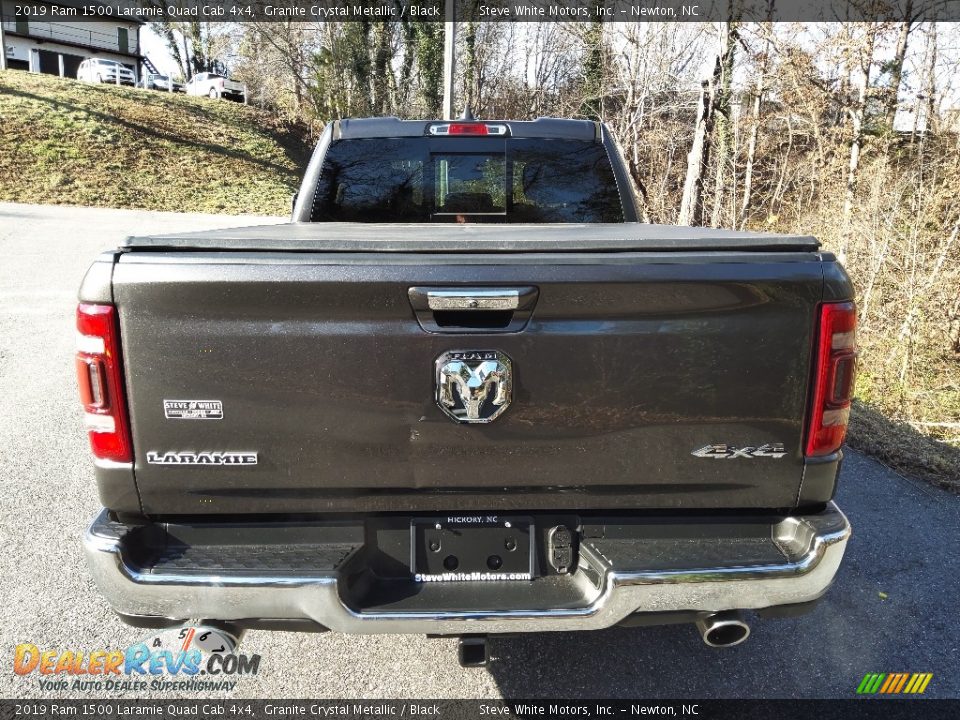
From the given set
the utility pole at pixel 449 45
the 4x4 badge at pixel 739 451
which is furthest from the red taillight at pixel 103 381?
the utility pole at pixel 449 45

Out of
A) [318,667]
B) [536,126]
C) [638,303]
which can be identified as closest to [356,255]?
[638,303]

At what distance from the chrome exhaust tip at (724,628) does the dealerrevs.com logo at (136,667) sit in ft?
5.93

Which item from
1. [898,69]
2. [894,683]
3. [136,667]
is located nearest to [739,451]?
[894,683]

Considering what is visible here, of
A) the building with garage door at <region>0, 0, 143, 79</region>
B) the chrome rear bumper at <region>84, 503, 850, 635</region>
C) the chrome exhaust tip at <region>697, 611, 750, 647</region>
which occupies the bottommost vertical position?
the chrome exhaust tip at <region>697, 611, 750, 647</region>

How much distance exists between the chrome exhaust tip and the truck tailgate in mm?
450

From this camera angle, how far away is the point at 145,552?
6.98ft

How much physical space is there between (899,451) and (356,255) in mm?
4837

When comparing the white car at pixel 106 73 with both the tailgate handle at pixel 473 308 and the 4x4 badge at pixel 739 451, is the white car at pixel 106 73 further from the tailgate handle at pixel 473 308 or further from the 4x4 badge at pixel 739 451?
the 4x4 badge at pixel 739 451

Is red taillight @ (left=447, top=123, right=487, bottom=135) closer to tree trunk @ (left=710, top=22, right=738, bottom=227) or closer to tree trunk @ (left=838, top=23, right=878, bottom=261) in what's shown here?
tree trunk @ (left=838, top=23, right=878, bottom=261)

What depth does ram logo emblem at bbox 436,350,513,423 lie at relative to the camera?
1995 mm

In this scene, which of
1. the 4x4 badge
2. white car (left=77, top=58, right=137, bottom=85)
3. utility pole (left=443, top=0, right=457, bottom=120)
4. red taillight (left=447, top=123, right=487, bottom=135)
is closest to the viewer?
the 4x4 badge

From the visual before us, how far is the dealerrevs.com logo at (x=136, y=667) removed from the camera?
2762 millimetres

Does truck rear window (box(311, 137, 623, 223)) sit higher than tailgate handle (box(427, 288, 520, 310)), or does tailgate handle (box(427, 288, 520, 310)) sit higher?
truck rear window (box(311, 137, 623, 223))

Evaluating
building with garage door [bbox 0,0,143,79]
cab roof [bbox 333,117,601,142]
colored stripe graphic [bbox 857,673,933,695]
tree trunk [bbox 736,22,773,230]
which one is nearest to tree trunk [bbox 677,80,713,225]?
tree trunk [bbox 736,22,773,230]
